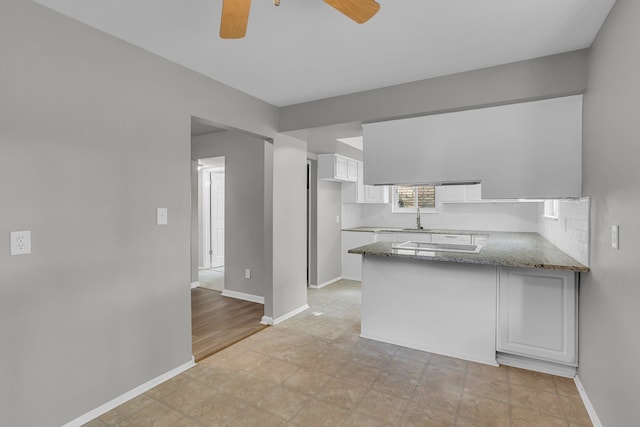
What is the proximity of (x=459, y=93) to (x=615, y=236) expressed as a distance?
1.58m

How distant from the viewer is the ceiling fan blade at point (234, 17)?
145 centimetres

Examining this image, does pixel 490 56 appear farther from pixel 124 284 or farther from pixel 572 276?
pixel 124 284

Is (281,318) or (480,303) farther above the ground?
(480,303)

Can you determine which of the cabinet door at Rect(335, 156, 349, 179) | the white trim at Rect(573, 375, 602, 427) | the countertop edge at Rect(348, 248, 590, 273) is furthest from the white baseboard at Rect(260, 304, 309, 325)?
the white trim at Rect(573, 375, 602, 427)

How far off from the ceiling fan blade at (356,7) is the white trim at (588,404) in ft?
8.61

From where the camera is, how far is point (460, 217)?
535 cm

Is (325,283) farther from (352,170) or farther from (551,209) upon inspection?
(551,209)

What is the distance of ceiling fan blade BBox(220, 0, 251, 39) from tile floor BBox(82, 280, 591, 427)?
7.33 feet

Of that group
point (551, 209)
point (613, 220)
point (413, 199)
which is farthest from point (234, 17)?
point (413, 199)

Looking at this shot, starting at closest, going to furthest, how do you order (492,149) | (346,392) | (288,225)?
(346,392), (492,149), (288,225)

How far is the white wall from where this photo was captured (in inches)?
189

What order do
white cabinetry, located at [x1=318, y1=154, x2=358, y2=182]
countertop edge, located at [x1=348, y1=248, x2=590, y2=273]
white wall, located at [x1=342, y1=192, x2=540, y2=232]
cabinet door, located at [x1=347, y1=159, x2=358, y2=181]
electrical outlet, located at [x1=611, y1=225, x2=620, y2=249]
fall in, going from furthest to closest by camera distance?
cabinet door, located at [x1=347, y1=159, x2=358, y2=181] < white cabinetry, located at [x1=318, y1=154, x2=358, y2=182] < white wall, located at [x1=342, y1=192, x2=540, y2=232] < countertop edge, located at [x1=348, y1=248, x2=590, y2=273] < electrical outlet, located at [x1=611, y1=225, x2=620, y2=249]

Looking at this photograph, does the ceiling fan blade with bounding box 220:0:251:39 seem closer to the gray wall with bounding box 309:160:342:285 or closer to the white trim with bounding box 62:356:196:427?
the white trim with bounding box 62:356:196:427

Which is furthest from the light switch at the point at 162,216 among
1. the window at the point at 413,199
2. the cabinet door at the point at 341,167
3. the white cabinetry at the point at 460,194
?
the window at the point at 413,199
